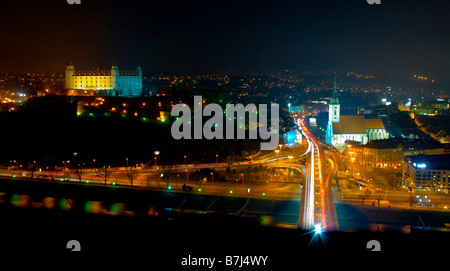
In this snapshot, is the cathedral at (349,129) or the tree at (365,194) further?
the cathedral at (349,129)

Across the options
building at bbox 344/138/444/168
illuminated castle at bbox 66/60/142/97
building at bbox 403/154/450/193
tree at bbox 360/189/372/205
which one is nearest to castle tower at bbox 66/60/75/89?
illuminated castle at bbox 66/60/142/97

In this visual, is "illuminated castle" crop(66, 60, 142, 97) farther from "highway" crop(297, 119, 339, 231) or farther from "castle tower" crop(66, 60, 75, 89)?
"highway" crop(297, 119, 339, 231)

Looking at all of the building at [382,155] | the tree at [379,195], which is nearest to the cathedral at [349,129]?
the building at [382,155]

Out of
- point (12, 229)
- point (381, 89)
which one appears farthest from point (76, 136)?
point (381, 89)

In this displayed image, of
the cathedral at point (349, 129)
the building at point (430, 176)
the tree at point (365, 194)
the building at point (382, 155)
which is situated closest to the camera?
the tree at point (365, 194)

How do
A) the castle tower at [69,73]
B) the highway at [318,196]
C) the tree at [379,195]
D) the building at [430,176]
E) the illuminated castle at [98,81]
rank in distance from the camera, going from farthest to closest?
1. the castle tower at [69,73]
2. the illuminated castle at [98,81]
3. the building at [430,176]
4. the tree at [379,195]
5. the highway at [318,196]

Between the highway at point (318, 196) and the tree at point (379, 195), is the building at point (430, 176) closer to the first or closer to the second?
the tree at point (379, 195)

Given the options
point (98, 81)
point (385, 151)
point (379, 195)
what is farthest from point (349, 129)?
point (98, 81)

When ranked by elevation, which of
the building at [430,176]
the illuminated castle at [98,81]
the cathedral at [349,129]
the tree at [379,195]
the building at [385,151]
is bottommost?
the tree at [379,195]
